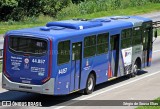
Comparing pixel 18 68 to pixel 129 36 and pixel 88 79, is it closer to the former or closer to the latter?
pixel 88 79

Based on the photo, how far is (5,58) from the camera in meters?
18.8

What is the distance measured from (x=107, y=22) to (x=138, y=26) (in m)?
2.39

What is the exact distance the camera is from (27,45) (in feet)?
60.1

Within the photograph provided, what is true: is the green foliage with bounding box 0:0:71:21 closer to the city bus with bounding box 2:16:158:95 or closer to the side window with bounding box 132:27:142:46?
the side window with bounding box 132:27:142:46

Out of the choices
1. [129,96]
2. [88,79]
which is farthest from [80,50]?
[129,96]

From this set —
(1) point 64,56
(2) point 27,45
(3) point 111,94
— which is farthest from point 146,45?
(2) point 27,45

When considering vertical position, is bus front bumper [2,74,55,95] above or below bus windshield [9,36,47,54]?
below

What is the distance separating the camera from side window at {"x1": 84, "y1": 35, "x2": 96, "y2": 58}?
65.1ft

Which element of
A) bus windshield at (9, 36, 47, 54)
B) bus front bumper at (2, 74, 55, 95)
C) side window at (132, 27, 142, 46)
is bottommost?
bus front bumper at (2, 74, 55, 95)

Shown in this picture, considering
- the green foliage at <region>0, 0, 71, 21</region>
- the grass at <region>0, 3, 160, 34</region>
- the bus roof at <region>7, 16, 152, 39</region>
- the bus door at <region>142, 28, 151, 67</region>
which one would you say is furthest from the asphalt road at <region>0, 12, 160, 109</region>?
the green foliage at <region>0, 0, 71, 21</region>

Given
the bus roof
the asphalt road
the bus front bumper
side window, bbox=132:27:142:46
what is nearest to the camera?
the bus front bumper

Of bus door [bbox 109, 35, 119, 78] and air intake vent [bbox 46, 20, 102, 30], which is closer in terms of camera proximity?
air intake vent [bbox 46, 20, 102, 30]

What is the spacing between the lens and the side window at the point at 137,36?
24048 mm

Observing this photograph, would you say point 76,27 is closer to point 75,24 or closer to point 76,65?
point 75,24
